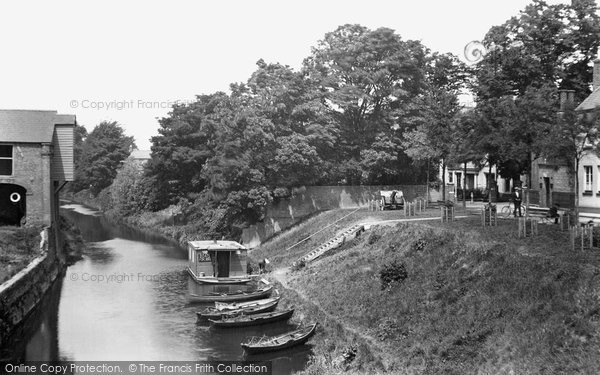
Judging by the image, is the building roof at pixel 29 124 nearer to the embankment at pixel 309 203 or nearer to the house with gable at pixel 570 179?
the embankment at pixel 309 203

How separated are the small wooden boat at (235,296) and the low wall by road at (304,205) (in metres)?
17.4

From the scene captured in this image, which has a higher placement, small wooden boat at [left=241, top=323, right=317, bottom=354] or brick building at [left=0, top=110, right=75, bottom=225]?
brick building at [left=0, top=110, right=75, bottom=225]

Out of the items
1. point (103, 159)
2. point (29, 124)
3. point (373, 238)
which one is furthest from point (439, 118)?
point (103, 159)

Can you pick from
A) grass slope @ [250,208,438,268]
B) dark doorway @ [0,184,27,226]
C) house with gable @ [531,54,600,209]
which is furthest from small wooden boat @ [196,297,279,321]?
dark doorway @ [0,184,27,226]

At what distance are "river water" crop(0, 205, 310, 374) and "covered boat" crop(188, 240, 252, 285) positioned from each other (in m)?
1.45

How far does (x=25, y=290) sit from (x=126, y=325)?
603 cm

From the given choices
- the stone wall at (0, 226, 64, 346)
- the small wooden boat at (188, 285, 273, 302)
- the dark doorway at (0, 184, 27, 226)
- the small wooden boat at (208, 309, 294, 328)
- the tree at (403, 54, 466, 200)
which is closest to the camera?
the stone wall at (0, 226, 64, 346)

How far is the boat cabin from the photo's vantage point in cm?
4244

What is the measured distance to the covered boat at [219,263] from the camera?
4203cm

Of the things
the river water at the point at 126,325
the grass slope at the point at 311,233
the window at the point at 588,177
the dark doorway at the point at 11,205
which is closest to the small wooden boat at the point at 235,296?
the river water at the point at 126,325

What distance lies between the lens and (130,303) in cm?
3775

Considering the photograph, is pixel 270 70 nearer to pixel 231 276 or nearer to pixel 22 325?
pixel 231 276

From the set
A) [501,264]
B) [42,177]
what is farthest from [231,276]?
[501,264]

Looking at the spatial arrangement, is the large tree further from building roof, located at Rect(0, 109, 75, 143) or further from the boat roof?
building roof, located at Rect(0, 109, 75, 143)
